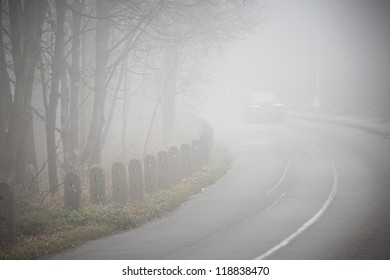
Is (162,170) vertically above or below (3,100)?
below

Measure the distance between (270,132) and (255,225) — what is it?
725 inches

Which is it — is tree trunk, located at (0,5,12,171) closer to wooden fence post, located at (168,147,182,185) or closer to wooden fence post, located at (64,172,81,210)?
wooden fence post, located at (64,172,81,210)

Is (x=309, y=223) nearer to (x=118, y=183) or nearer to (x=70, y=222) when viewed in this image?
(x=118, y=183)

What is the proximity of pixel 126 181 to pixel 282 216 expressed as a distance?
436cm

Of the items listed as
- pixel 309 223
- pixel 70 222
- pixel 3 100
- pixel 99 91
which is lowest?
pixel 70 222

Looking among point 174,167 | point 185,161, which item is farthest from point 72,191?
point 185,161

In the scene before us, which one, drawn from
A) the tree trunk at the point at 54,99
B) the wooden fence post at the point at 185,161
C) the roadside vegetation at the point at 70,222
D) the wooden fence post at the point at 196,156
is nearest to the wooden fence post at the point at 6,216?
the roadside vegetation at the point at 70,222

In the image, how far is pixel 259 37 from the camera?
218ft

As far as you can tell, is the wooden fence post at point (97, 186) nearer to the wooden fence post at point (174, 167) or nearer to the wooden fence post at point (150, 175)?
the wooden fence post at point (150, 175)

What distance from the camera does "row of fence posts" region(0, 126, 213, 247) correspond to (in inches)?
361

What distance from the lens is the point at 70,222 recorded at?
10406 mm

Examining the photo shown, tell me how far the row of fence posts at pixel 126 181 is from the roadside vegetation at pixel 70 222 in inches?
12.4

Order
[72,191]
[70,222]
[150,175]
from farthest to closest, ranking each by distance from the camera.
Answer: [150,175] < [72,191] < [70,222]

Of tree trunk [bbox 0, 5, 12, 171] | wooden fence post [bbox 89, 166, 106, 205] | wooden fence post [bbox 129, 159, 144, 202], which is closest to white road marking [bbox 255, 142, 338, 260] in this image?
wooden fence post [bbox 129, 159, 144, 202]
